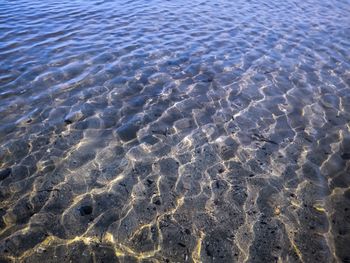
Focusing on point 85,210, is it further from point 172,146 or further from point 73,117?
point 73,117

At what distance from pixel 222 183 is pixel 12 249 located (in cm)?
Answer: 501

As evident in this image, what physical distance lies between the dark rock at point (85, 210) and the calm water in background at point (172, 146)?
89 mm

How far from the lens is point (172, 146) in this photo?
880 cm

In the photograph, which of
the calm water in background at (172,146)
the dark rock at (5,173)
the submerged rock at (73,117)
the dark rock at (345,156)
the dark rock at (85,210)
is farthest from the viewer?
the submerged rock at (73,117)

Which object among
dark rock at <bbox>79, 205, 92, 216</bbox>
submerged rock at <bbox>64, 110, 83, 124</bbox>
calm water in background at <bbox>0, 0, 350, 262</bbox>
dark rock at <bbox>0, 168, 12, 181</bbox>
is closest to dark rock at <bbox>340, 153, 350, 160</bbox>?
calm water in background at <bbox>0, 0, 350, 262</bbox>

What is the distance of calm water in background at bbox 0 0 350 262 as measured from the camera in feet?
21.0

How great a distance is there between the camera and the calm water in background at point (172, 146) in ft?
21.0

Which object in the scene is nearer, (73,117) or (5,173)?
(5,173)

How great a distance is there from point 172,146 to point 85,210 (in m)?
3.11

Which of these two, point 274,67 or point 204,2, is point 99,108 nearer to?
point 274,67

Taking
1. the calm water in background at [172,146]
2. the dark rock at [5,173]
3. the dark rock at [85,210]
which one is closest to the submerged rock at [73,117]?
the calm water in background at [172,146]

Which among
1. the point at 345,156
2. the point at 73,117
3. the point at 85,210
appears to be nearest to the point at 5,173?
the point at 85,210

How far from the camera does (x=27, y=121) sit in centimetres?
939

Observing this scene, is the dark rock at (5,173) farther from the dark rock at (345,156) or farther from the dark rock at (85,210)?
the dark rock at (345,156)
